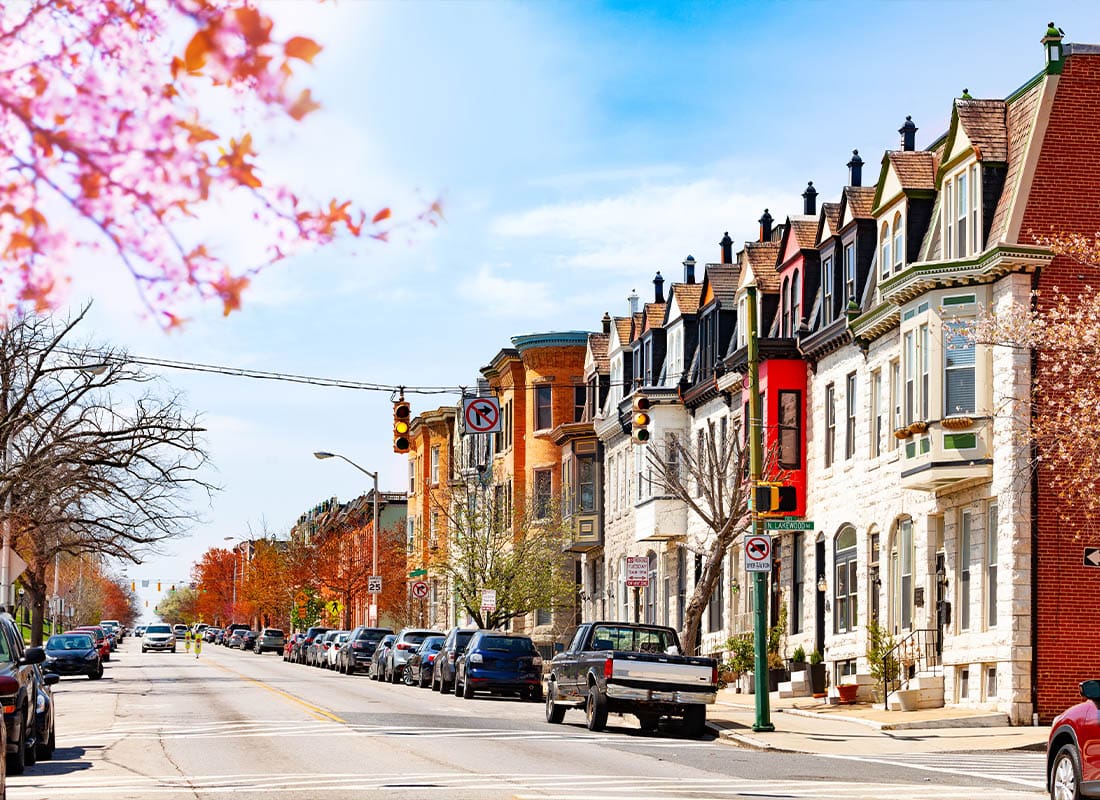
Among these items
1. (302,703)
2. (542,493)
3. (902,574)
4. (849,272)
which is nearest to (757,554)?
(902,574)

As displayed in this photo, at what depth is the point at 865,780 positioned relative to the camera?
19406 mm

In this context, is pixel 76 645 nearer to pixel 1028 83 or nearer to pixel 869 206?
pixel 869 206

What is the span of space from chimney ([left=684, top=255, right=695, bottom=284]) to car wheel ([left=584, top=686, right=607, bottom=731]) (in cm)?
2794

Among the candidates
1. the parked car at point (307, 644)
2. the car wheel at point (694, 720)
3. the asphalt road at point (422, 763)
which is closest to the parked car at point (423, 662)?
the asphalt road at point (422, 763)

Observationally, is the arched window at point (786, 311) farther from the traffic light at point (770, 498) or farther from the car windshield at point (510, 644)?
the traffic light at point (770, 498)

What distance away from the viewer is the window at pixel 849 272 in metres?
37.7

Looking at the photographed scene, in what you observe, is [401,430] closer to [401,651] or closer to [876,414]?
[876,414]

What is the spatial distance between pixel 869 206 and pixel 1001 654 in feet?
39.7

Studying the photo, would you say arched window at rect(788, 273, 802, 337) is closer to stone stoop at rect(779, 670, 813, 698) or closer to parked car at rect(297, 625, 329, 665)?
stone stoop at rect(779, 670, 813, 698)

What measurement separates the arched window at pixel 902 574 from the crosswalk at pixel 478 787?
1589 cm

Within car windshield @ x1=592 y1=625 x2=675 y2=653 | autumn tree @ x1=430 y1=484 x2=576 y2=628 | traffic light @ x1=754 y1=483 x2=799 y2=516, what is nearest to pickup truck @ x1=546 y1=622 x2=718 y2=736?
car windshield @ x1=592 y1=625 x2=675 y2=653

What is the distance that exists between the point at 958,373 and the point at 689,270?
23.8 meters

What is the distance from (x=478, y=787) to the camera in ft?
55.8

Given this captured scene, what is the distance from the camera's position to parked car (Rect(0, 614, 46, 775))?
18797 mm
